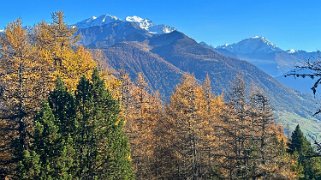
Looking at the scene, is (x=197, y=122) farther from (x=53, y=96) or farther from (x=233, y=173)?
(x=53, y=96)

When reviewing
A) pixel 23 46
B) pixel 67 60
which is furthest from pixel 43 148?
pixel 67 60

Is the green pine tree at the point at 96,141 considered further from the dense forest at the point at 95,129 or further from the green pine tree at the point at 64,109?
the green pine tree at the point at 64,109

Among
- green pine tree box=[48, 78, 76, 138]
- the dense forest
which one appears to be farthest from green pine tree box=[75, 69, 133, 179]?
green pine tree box=[48, 78, 76, 138]

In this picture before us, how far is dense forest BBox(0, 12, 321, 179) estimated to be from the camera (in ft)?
94.2

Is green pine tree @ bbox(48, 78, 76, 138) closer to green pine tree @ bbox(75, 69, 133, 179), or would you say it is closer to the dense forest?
the dense forest

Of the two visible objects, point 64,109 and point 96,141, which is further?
point 96,141

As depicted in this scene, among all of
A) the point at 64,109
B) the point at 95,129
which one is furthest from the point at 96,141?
the point at 64,109

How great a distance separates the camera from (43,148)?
27.2m

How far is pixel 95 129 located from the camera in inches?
1208

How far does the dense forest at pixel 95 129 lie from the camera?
1130 inches

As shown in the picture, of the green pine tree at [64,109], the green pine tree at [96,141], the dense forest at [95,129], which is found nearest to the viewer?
the dense forest at [95,129]

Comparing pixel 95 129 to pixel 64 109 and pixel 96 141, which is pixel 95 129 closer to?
pixel 96 141

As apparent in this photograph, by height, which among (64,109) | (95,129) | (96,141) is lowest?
(96,141)

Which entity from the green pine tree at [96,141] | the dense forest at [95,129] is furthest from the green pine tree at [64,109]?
the green pine tree at [96,141]
